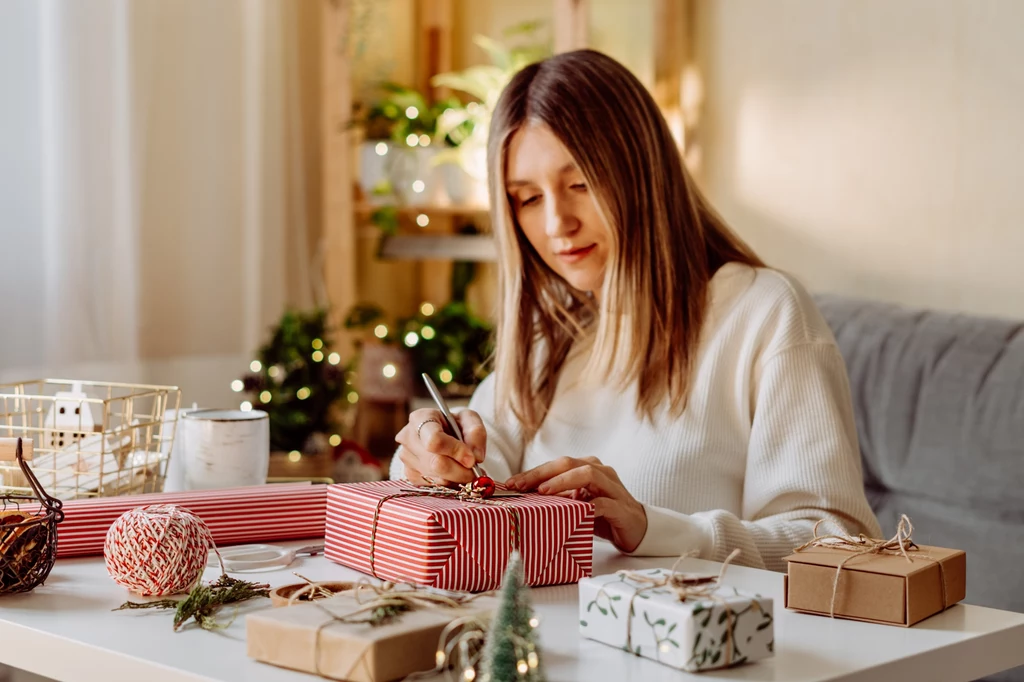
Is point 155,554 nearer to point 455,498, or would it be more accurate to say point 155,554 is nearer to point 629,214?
point 455,498

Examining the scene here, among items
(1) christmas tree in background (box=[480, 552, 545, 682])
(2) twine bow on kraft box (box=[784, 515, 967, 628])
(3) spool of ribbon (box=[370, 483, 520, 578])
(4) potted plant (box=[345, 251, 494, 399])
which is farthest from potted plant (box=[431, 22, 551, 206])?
(1) christmas tree in background (box=[480, 552, 545, 682])

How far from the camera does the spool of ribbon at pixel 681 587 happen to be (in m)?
0.70

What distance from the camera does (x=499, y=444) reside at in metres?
1.59

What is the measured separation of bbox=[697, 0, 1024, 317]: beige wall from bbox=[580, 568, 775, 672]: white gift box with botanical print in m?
1.81

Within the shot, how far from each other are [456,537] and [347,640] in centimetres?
21

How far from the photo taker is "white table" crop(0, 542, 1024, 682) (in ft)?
2.31

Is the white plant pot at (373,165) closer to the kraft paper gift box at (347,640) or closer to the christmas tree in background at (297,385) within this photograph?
the christmas tree in background at (297,385)

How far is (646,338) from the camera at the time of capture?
4.94 ft

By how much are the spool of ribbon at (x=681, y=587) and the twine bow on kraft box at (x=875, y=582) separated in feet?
0.44

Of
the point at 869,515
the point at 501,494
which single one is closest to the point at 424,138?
the point at 869,515

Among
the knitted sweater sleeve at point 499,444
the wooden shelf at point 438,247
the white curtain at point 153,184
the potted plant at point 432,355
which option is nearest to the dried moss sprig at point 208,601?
the knitted sweater sleeve at point 499,444

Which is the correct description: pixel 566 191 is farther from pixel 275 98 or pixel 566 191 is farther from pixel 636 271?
pixel 275 98

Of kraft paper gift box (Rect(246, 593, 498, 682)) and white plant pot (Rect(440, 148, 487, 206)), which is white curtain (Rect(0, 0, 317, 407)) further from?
kraft paper gift box (Rect(246, 593, 498, 682))

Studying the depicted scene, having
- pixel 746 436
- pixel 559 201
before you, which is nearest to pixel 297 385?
pixel 559 201
